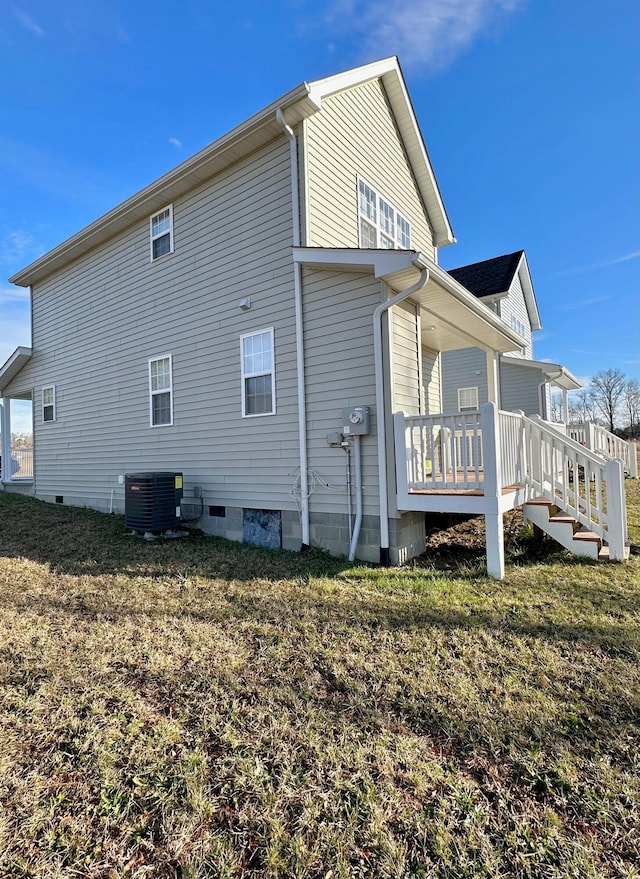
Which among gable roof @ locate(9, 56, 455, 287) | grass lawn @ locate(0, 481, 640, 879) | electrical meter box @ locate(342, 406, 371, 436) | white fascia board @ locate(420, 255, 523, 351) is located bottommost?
grass lawn @ locate(0, 481, 640, 879)

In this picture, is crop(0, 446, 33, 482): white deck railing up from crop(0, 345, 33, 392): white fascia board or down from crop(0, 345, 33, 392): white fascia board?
down

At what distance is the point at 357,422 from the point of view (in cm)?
547

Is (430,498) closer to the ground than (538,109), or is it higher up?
closer to the ground

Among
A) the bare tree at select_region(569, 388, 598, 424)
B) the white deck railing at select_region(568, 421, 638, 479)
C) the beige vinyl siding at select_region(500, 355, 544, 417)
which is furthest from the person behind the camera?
the bare tree at select_region(569, 388, 598, 424)

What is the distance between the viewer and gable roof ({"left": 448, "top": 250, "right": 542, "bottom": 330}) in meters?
16.2

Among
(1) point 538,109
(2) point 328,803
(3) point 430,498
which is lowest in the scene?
(2) point 328,803

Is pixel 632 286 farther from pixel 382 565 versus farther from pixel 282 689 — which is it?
pixel 282 689

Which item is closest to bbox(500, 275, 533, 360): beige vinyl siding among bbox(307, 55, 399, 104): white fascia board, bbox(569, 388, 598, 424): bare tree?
bbox(307, 55, 399, 104): white fascia board

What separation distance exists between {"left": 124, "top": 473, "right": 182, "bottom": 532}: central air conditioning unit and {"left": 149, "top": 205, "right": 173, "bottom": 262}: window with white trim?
4.28 meters

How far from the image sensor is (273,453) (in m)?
6.57

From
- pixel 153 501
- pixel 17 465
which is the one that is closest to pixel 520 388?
pixel 153 501

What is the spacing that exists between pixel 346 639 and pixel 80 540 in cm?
552

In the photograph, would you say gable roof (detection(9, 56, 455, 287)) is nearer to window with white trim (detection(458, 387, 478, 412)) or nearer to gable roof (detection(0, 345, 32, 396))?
gable roof (detection(0, 345, 32, 396))

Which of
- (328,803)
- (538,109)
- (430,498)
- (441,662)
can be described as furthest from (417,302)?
(538,109)
